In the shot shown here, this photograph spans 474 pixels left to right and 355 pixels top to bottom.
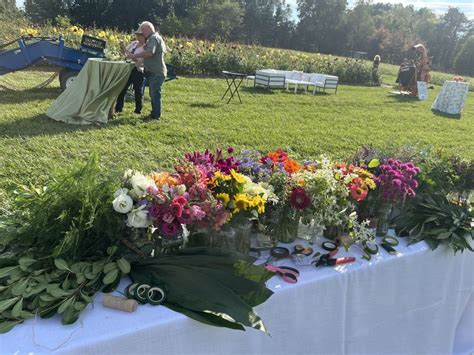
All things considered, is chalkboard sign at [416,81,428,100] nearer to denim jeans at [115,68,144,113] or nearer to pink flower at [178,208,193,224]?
denim jeans at [115,68,144,113]

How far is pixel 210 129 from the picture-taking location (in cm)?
711

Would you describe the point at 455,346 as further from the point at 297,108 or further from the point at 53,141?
the point at 297,108

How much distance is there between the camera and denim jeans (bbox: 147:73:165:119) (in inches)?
275

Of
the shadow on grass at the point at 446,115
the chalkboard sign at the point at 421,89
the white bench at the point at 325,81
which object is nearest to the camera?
the shadow on grass at the point at 446,115

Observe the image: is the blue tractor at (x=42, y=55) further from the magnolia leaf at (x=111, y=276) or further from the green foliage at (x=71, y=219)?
the magnolia leaf at (x=111, y=276)

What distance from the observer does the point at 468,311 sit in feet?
8.40

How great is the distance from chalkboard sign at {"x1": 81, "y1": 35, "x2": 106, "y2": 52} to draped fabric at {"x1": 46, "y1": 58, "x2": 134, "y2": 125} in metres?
1.74

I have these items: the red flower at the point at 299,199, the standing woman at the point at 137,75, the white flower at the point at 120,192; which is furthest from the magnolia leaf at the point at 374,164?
the standing woman at the point at 137,75

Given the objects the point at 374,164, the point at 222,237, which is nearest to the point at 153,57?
the point at 374,164

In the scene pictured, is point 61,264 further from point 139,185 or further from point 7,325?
point 139,185

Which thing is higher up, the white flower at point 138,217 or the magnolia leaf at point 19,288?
the white flower at point 138,217

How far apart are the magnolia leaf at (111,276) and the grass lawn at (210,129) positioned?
143 cm

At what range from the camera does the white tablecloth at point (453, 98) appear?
1214 cm

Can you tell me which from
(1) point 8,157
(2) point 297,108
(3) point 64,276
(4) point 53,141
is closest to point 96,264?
(3) point 64,276
